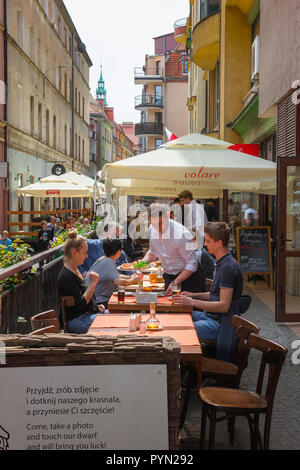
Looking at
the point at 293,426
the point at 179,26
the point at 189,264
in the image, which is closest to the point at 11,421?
the point at 293,426

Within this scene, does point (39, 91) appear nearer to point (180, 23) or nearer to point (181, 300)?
point (180, 23)

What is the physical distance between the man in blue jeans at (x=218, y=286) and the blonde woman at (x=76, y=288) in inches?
36.6

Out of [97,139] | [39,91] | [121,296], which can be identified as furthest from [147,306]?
[97,139]

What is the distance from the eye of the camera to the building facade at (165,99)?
6144 cm

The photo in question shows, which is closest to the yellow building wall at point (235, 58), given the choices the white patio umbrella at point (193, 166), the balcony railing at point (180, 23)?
the white patio umbrella at point (193, 166)

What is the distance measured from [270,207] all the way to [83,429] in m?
12.5

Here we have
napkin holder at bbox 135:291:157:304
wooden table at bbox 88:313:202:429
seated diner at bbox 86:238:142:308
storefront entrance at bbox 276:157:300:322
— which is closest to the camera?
wooden table at bbox 88:313:202:429

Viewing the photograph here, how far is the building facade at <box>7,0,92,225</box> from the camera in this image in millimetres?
27312

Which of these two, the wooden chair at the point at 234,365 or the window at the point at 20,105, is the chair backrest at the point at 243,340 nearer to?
the wooden chair at the point at 234,365

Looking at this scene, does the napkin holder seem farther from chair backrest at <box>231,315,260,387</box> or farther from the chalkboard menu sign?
the chalkboard menu sign

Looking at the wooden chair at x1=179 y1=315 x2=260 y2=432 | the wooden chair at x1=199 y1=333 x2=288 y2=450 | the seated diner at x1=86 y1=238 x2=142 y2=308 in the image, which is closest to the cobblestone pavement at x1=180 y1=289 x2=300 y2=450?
the wooden chair at x1=179 y1=315 x2=260 y2=432

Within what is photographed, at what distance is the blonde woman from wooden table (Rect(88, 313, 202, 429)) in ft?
1.90

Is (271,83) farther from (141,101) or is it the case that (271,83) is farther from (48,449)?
(141,101)

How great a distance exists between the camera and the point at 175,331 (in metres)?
4.59
